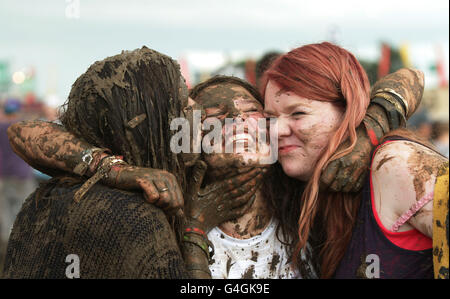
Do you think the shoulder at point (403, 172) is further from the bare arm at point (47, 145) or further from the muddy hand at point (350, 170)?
the bare arm at point (47, 145)

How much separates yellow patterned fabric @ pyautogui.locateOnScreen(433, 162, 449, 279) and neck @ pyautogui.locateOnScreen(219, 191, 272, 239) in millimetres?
925

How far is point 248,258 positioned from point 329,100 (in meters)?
0.95

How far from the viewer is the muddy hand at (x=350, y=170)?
2361mm

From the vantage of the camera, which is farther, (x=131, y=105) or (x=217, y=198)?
(x=217, y=198)

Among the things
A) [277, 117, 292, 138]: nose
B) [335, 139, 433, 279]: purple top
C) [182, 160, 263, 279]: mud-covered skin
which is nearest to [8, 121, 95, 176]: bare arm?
[182, 160, 263, 279]: mud-covered skin

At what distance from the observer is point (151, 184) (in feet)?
6.71

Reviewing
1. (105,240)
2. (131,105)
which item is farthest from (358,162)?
(105,240)

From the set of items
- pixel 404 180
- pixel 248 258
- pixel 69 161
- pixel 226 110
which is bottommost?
pixel 248 258

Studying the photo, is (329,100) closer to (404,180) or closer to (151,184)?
(404,180)

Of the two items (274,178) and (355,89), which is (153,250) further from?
(355,89)

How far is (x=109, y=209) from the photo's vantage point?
2031 mm

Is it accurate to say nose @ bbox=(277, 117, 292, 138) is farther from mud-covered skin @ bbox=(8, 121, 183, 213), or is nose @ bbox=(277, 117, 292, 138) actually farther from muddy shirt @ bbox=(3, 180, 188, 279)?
muddy shirt @ bbox=(3, 180, 188, 279)

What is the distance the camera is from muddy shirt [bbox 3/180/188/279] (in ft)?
6.53
